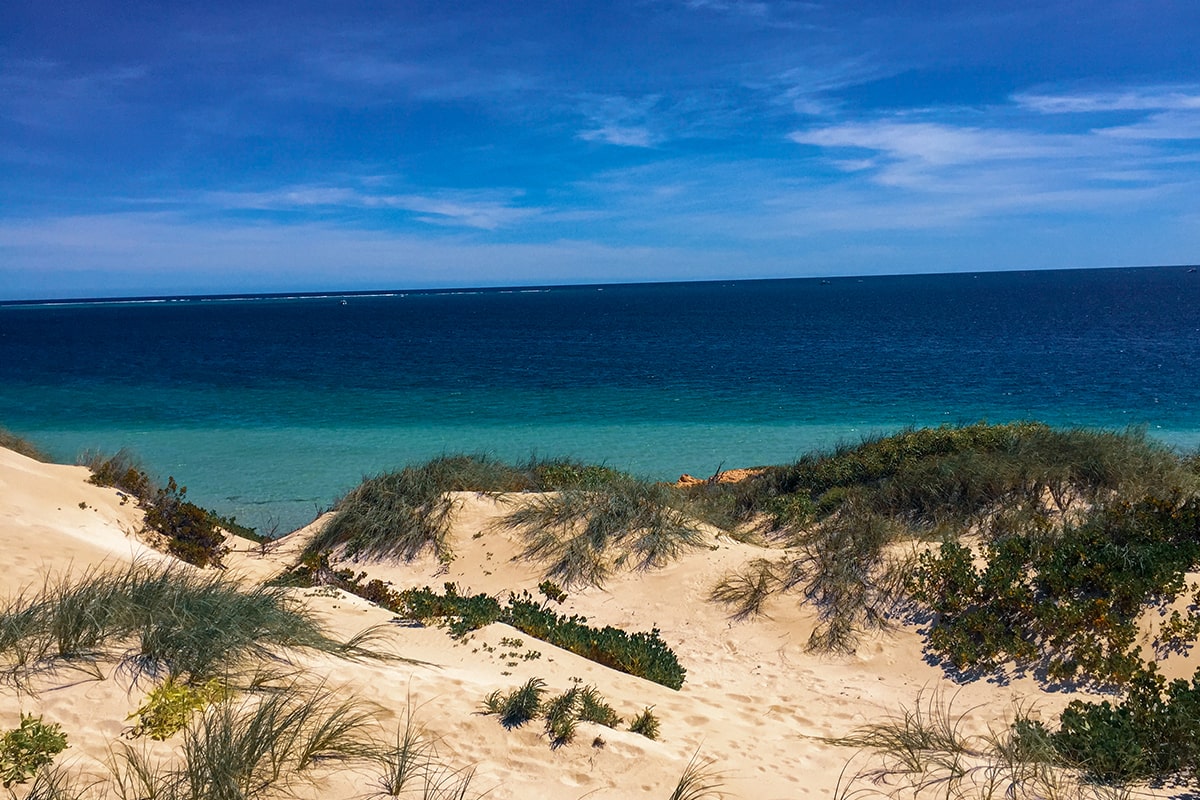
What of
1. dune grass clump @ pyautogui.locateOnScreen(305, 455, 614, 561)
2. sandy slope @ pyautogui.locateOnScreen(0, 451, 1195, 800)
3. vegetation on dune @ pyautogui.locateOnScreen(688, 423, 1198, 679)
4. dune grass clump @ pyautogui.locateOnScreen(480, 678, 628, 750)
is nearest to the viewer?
sandy slope @ pyautogui.locateOnScreen(0, 451, 1195, 800)

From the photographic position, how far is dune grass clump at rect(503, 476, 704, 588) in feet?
34.6

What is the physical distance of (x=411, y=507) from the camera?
12.1 m

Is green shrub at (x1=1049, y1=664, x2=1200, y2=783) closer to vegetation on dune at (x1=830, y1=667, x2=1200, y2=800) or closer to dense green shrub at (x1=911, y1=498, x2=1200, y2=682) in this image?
vegetation on dune at (x1=830, y1=667, x2=1200, y2=800)

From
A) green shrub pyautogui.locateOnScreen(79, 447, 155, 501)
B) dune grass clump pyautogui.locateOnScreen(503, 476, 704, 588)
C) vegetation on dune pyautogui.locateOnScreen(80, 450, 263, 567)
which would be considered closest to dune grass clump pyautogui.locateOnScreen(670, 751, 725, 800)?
dune grass clump pyautogui.locateOnScreen(503, 476, 704, 588)

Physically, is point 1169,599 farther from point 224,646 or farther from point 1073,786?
point 224,646

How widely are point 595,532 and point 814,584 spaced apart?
3.22m

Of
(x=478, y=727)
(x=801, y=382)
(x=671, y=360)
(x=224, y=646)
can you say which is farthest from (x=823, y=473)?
(x=671, y=360)

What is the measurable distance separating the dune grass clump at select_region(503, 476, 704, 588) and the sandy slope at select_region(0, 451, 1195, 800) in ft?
0.97

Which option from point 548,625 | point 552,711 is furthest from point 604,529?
point 552,711

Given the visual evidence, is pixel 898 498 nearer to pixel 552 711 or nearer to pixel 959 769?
pixel 959 769

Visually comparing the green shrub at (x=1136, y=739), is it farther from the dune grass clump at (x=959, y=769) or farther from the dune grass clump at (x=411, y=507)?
the dune grass clump at (x=411, y=507)

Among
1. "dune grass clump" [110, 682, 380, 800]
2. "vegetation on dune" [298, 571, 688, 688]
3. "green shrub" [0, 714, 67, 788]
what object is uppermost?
"green shrub" [0, 714, 67, 788]

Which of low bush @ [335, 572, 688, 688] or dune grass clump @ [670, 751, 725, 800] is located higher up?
dune grass clump @ [670, 751, 725, 800]

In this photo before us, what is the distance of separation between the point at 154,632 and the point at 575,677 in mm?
3445
